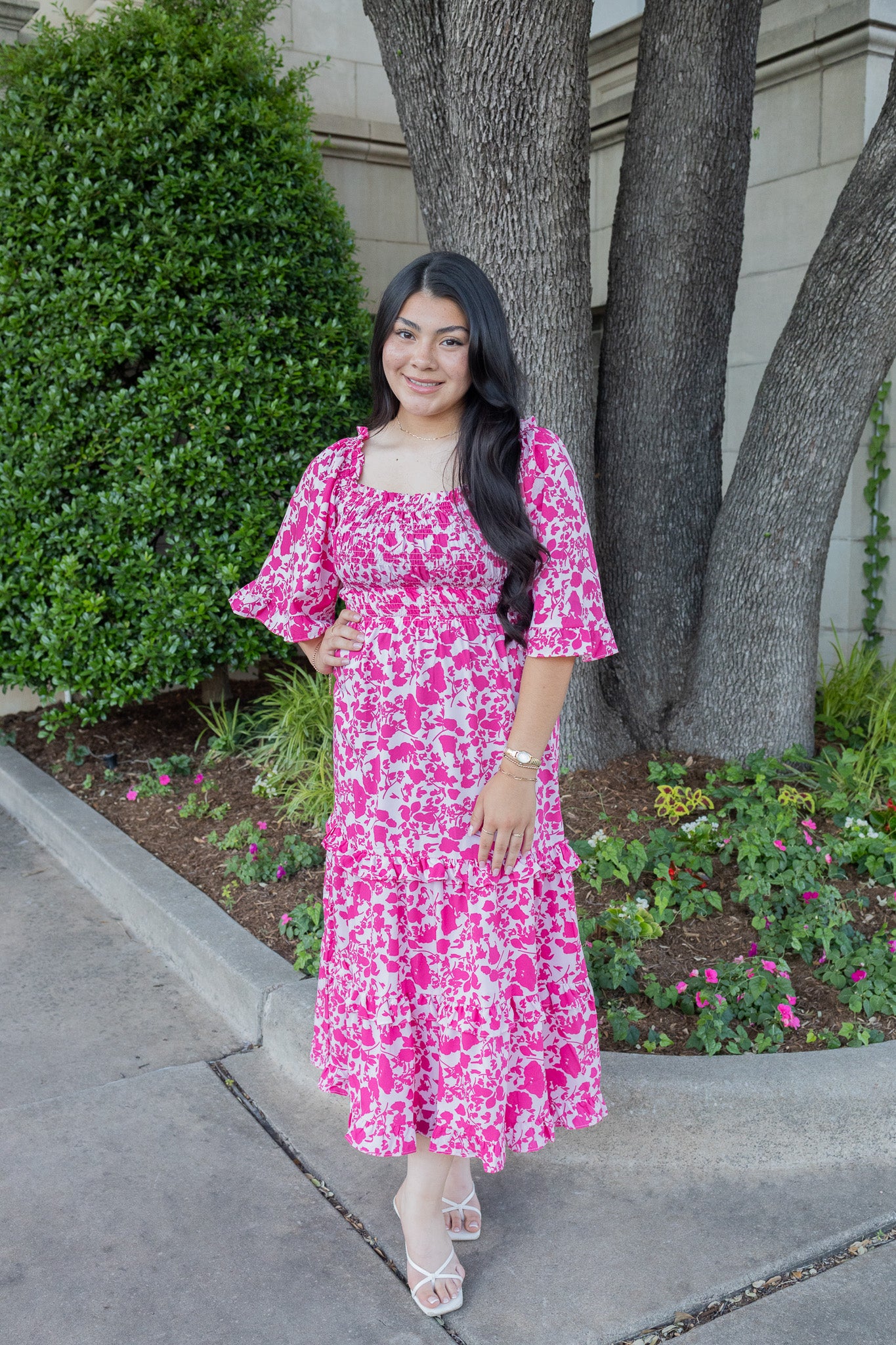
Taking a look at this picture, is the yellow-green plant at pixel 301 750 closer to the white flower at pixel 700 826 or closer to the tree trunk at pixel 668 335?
the tree trunk at pixel 668 335

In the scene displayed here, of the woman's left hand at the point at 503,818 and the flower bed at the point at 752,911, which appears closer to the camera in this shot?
the woman's left hand at the point at 503,818

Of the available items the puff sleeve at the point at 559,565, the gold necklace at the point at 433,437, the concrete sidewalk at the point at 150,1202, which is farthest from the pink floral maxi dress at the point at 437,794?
the concrete sidewalk at the point at 150,1202

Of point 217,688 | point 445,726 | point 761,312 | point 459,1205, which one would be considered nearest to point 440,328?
point 445,726

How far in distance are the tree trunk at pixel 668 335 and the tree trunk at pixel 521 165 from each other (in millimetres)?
302

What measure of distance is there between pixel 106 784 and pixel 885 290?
368 centimetres

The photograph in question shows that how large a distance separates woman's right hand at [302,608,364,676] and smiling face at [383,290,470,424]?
1.43 feet

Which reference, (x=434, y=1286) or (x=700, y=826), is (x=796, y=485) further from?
(x=434, y=1286)

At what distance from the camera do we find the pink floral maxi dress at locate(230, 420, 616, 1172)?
2.11 meters

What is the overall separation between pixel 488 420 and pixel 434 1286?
1648 millimetres

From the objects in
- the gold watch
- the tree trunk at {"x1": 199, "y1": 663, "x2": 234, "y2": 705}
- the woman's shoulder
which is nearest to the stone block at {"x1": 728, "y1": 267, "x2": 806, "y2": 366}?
the tree trunk at {"x1": 199, "y1": 663, "x2": 234, "y2": 705}

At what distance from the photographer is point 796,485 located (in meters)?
4.03

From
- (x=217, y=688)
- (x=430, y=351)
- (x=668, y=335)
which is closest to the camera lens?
(x=430, y=351)

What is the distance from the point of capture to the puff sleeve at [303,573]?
89.1 inches

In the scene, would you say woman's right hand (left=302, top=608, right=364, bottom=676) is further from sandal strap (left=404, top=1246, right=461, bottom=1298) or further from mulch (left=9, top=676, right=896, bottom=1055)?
mulch (left=9, top=676, right=896, bottom=1055)
